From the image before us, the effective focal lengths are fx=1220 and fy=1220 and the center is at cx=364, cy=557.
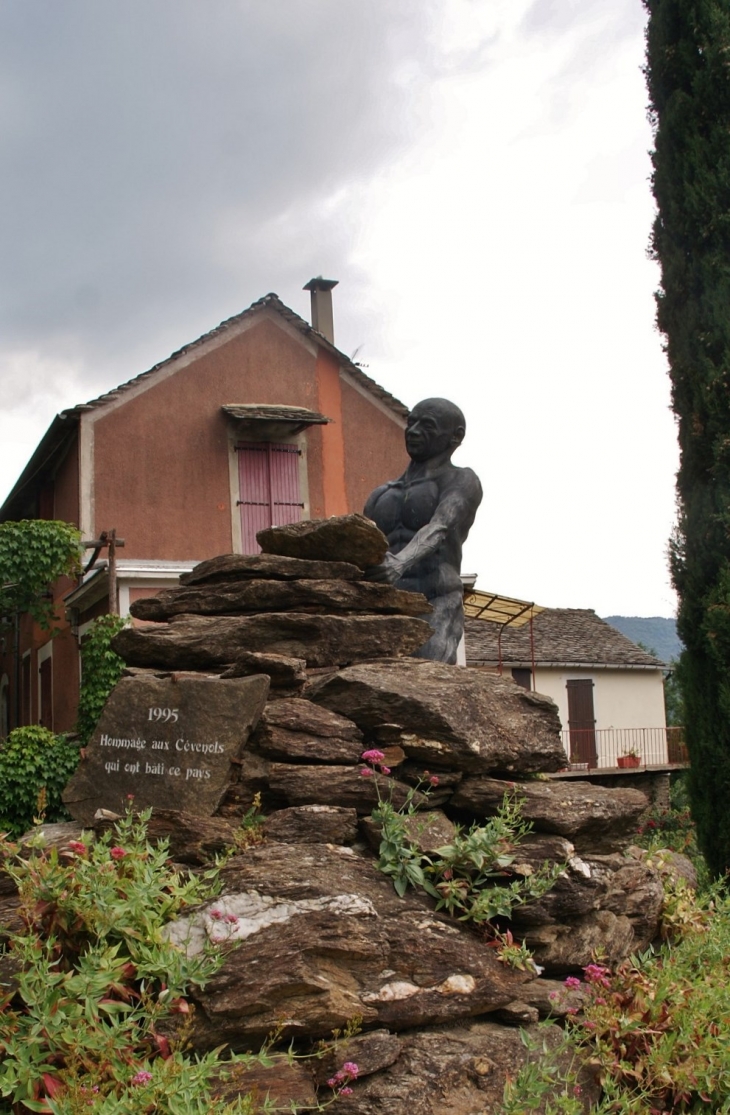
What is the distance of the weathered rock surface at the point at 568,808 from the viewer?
5605 mm

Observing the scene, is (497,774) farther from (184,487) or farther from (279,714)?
(184,487)

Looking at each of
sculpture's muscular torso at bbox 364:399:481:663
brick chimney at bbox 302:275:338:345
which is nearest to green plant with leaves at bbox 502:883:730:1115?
sculpture's muscular torso at bbox 364:399:481:663

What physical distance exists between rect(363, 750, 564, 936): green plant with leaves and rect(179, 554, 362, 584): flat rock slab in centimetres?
128

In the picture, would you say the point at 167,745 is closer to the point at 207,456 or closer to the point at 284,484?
the point at 207,456

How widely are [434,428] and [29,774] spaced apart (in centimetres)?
985

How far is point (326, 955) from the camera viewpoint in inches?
181

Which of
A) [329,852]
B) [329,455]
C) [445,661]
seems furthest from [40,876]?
[329,455]

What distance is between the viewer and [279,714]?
18.3 feet

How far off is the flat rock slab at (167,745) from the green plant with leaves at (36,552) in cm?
1351

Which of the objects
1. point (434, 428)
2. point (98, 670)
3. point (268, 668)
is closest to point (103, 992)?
point (268, 668)

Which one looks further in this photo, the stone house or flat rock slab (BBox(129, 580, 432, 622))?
the stone house

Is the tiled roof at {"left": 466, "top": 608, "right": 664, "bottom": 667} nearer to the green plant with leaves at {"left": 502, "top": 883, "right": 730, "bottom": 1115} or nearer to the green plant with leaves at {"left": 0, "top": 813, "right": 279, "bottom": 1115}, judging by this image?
the green plant with leaves at {"left": 502, "top": 883, "right": 730, "bottom": 1115}

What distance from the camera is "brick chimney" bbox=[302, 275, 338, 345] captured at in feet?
80.6

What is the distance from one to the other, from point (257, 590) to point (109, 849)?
5.68 ft
